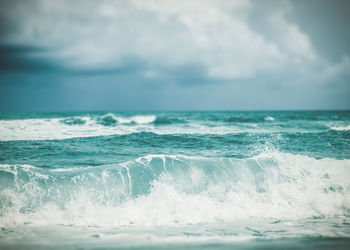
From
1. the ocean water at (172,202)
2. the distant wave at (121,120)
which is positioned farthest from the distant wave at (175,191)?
the distant wave at (121,120)

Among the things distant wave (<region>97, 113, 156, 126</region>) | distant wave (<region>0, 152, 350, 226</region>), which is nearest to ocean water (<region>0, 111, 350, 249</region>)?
distant wave (<region>0, 152, 350, 226</region>)

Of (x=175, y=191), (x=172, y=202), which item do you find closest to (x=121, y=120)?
(x=175, y=191)

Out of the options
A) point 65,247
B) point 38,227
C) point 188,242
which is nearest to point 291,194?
point 188,242

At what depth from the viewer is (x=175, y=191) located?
5.68 m

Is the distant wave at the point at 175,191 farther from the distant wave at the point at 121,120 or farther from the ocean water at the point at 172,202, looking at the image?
the distant wave at the point at 121,120

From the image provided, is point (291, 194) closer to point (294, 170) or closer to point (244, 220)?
point (294, 170)

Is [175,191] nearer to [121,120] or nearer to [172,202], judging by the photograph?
[172,202]

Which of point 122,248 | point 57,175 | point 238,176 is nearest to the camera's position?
point 122,248

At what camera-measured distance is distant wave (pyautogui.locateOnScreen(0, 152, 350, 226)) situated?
484cm

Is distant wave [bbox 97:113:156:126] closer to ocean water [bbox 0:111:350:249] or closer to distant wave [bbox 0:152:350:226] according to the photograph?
ocean water [bbox 0:111:350:249]

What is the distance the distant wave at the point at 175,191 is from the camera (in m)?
4.84

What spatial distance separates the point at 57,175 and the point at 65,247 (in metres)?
2.94

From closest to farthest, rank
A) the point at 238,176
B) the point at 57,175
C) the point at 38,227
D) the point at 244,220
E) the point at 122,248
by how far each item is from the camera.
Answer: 1. the point at 122,248
2. the point at 38,227
3. the point at 244,220
4. the point at 57,175
5. the point at 238,176

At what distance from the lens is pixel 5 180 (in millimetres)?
5688
